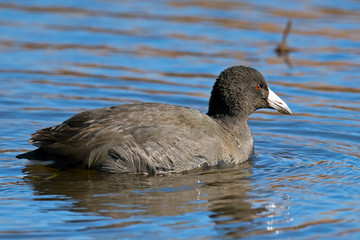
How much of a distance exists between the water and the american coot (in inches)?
7.1

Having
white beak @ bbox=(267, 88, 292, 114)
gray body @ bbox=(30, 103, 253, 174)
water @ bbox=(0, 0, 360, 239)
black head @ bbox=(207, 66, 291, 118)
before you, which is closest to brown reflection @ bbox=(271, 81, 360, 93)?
water @ bbox=(0, 0, 360, 239)

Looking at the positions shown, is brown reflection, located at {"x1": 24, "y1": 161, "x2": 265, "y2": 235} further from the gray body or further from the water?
the gray body

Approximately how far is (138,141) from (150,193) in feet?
2.75

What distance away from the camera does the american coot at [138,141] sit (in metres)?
7.70

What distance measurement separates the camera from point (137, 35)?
14.7m

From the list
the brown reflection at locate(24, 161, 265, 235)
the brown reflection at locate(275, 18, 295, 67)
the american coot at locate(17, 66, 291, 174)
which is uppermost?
the brown reflection at locate(275, 18, 295, 67)

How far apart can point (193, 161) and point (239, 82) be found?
1.28 metres

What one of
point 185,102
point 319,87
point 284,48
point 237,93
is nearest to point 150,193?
point 237,93

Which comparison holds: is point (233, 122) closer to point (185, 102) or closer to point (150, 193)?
point (150, 193)

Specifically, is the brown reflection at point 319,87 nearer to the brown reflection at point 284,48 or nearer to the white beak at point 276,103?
the brown reflection at point 284,48

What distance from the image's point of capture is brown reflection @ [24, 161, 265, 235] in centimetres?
646

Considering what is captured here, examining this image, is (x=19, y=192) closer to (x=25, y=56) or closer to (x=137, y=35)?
(x=25, y=56)

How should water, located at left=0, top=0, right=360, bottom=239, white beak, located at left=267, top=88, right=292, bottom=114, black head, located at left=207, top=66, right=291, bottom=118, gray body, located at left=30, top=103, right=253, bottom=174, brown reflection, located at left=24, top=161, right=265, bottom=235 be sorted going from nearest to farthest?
Result: water, located at left=0, top=0, right=360, bottom=239 < brown reflection, located at left=24, top=161, right=265, bottom=235 < gray body, located at left=30, top=103, right=253, bottom=174 < black head, located at left=207, top=66, right=291, bottom=118 < white beak, located at left=267, top=88, right=292, bottom=114

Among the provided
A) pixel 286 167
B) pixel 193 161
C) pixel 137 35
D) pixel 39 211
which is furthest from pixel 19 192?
pixel 137 35
